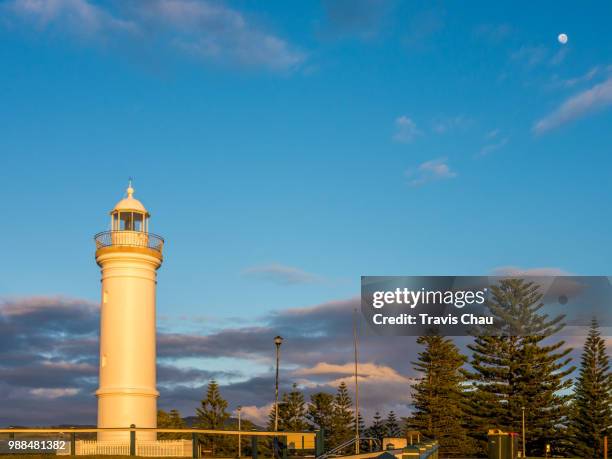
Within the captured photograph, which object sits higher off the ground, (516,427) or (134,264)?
(134,264)

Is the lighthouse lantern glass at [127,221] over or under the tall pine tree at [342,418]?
over

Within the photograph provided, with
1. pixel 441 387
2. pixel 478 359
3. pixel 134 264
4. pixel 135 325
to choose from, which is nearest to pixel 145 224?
pixel 134 264

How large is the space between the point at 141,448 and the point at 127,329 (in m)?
7.07

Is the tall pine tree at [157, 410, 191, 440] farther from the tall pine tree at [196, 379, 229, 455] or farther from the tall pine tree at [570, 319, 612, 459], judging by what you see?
the tall pine tree at [570, 319, 612, 459]

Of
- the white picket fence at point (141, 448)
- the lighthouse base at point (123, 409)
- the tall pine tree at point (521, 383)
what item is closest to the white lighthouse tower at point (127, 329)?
the lighthouse base at point (123, 409)

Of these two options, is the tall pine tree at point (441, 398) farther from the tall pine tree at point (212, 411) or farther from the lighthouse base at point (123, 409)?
the lighthouse base at point (123, 409)

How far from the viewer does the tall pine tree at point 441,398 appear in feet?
293

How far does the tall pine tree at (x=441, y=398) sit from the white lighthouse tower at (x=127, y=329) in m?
54.1

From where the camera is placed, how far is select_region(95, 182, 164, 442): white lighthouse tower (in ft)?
130

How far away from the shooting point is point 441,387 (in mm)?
91000

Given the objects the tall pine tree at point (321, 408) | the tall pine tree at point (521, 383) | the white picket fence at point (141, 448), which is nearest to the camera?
the white picket fence at point (141, 448)

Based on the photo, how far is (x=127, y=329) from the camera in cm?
4009

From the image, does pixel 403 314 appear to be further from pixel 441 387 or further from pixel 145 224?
pixel 145 224

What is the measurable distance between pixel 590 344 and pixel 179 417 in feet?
176
